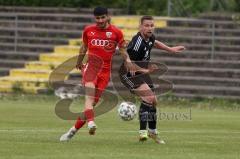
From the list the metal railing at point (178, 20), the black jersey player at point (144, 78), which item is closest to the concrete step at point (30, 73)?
the metal railing at point (178, 20)

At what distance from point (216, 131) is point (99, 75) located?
160 inches

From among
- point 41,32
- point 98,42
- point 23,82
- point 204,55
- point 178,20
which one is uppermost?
point 98,42

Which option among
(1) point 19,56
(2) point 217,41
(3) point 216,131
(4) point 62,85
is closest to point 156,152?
(3) point 216,131

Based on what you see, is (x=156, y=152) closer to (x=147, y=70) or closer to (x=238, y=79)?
(x=147, y=70)

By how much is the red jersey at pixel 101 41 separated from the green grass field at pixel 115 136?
4.89ft

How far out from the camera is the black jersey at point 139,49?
15.8m

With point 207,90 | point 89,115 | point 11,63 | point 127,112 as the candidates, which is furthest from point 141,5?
point 89,115

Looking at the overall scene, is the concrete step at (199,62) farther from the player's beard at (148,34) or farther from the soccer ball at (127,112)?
the player's beard at (148,34)

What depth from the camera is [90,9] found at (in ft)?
119

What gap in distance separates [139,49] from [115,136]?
191cm

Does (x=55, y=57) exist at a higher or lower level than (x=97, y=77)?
lower

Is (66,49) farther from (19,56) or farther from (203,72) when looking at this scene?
(203,72)

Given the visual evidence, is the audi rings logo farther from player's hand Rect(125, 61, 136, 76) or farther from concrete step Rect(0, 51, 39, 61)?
concrete step Rect(0, 51, 39, 61)

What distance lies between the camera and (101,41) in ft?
51.0
